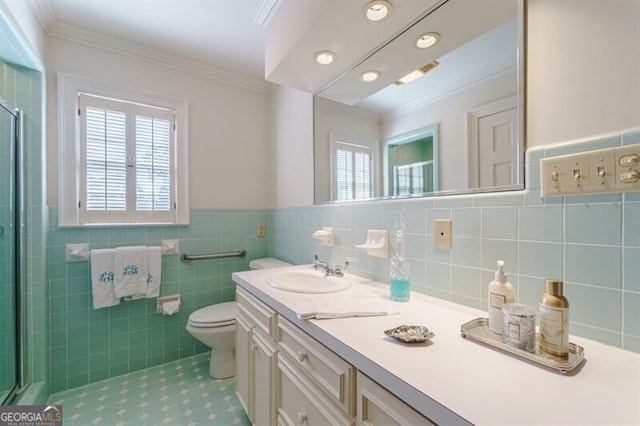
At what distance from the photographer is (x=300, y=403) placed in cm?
94

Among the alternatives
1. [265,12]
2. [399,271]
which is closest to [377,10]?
[265,12]

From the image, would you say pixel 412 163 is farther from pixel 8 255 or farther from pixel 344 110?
pixel 8 255

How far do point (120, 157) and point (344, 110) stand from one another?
1.63 metres

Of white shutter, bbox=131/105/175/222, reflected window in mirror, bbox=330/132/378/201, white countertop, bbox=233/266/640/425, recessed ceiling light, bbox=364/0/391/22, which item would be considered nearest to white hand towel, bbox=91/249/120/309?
white shutter, bbox=131/105/175/222

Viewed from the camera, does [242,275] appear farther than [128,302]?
No

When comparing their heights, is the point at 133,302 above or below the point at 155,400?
above

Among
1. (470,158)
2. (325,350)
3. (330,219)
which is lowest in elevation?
(325,350)

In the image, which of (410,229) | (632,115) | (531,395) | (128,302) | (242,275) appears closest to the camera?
(531,395)

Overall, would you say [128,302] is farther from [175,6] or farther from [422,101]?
[422,101]

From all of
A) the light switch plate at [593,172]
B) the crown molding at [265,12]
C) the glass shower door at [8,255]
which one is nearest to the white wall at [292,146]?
the crown molding at [265,12]

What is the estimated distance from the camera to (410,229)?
3.96 ft

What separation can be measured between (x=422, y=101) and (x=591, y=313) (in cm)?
93

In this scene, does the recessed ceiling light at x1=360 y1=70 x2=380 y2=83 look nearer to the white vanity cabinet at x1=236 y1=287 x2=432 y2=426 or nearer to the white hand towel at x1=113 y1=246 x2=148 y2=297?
the white vanity cabinet at x1=236 y1=287 x2=432 y2=426

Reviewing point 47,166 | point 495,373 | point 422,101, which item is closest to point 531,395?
point 495,373
